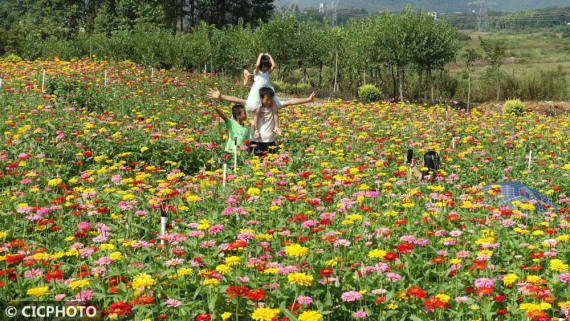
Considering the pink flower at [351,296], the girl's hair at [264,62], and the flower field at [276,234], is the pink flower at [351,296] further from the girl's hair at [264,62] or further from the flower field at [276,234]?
the girl's hair at [264,62]

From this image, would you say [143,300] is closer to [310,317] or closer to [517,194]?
[310,317]

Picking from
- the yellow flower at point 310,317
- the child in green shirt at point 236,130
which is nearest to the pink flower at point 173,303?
the yellow flower at point 310,317

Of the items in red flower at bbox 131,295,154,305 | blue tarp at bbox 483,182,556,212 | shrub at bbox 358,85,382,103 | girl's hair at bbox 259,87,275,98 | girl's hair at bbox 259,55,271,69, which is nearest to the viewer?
red flower at bbox 131,295,154,305

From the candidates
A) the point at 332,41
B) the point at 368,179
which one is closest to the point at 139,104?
the point at 368,179

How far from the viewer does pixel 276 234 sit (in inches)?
164

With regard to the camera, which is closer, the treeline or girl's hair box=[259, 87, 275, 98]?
girl's hair box=[259, 87, 275, 98]

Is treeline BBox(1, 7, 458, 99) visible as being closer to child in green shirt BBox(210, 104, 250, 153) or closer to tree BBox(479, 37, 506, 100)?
tree BBox(479, 37, 506, 100)

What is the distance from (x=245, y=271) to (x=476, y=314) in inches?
61.3

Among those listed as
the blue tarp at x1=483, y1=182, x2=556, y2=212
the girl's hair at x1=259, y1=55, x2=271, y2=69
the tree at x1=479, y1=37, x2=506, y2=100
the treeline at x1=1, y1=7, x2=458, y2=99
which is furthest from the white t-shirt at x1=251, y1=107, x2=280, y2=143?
the tree at x1=479, y1=37, x2=506, y2=100

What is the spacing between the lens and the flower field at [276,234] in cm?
297

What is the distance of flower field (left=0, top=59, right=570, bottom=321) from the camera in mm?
2975

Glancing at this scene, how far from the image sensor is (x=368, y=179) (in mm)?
6012

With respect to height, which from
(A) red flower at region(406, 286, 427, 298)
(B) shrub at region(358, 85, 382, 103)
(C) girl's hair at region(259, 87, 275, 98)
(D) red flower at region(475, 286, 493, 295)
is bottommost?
(B) shrub at region(358, 85, 382, 103)

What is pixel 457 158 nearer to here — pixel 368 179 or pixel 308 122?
pixel 368 179
